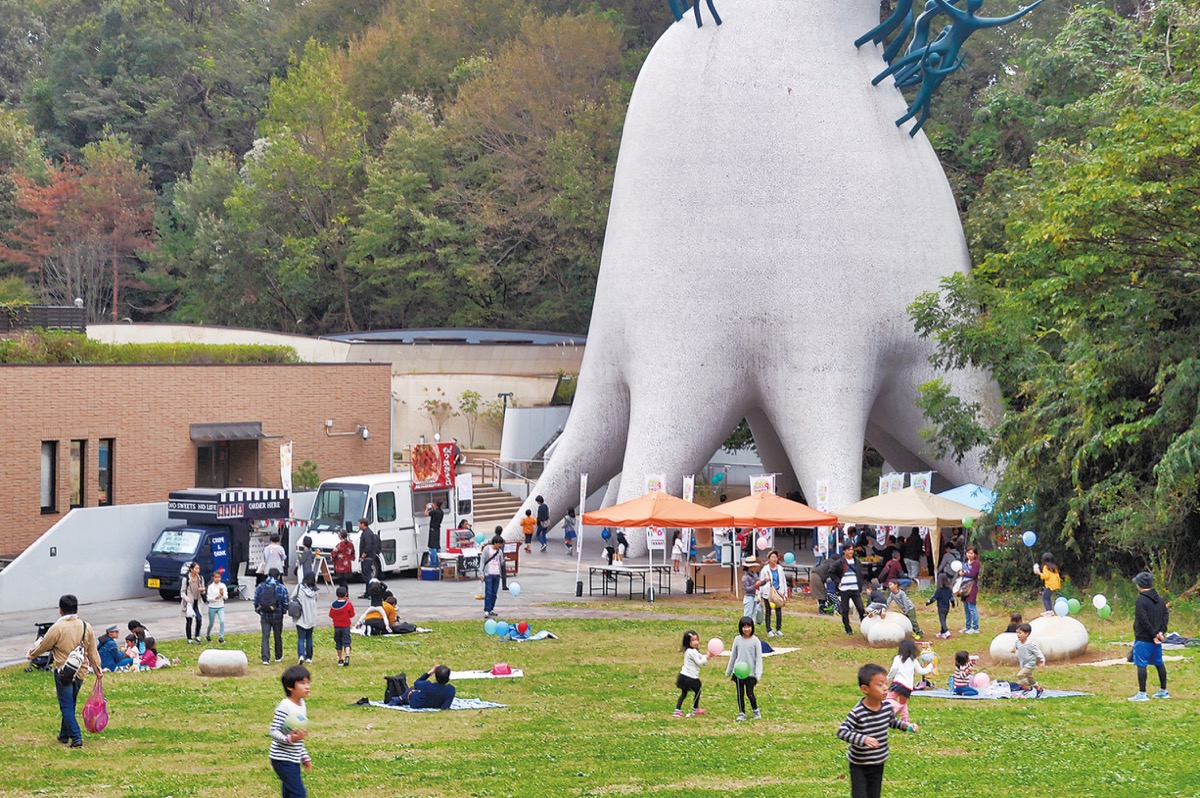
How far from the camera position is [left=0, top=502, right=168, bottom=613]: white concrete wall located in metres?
27.6

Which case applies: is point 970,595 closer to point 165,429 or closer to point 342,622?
point 342,622

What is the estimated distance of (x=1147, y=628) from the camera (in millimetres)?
16219

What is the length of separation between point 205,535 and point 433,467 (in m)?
5.31

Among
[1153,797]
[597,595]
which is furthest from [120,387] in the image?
[1153,797]

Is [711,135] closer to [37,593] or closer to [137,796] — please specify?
[37,593]

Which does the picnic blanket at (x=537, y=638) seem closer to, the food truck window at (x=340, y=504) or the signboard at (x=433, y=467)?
the food truck window at (x=340, y=504)

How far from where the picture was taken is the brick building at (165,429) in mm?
33000

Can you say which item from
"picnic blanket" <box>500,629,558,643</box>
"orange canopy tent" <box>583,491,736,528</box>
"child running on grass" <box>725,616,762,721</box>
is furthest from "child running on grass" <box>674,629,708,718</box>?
"orange canopy tent" <box>583,491,736,528</box>

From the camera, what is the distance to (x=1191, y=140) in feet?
74.6

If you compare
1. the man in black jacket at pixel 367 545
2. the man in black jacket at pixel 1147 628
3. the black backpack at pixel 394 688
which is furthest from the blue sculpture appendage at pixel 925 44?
the black backpack at pixel 394 688

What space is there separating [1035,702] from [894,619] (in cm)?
554

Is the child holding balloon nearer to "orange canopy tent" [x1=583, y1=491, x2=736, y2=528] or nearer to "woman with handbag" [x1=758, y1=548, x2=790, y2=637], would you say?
"woman with handbag" [x1=758, y1=548, x2=790, y2=637]

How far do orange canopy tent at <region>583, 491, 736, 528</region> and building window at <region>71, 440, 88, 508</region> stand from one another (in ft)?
41.1

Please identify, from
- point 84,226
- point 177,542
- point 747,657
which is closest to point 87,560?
point 177,542
